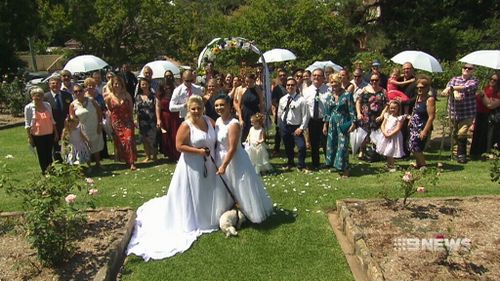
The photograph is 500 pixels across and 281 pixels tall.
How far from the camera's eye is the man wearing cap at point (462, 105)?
9.04m

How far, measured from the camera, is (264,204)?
20.5 ft

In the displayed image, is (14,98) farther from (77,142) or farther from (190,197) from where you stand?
(190,197)

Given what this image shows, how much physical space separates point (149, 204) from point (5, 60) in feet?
93.5

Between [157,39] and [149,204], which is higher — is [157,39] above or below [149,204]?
above

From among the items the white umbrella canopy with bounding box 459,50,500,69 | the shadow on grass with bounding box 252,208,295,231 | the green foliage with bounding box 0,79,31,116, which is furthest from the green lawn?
the green foliage with bounding box 0,79,31,116

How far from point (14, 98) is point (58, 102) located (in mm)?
11323

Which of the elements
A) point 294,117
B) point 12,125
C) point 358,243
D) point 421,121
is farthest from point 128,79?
point 358,243

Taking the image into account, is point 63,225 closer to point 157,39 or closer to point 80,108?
point 80,108

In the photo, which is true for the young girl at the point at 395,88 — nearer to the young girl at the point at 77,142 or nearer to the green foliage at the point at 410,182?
the green foliage at the point at 410,182

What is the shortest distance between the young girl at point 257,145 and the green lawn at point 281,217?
294 mm

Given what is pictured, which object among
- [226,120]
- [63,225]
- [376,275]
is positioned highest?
[226,120]

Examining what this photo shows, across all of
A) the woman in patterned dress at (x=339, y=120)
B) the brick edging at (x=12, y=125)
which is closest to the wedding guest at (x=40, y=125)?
the woman in patterned dress at (x=339, y=120)

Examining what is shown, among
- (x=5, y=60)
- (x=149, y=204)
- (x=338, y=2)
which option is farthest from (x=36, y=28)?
(x=149, y=204)

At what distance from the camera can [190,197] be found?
19.3 feet
